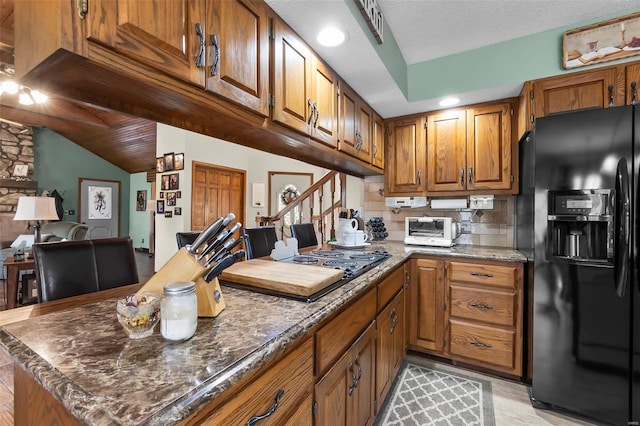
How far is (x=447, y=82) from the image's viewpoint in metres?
2.40

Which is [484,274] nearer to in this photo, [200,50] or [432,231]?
[432,231]

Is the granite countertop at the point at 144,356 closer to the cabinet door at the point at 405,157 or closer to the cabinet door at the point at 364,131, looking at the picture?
the cabinet door at the point at 364,131

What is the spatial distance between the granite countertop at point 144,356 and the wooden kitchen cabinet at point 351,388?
0.95 ft

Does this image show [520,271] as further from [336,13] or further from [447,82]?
[336,13]

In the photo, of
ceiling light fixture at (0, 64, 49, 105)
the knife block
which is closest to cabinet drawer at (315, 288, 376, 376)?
the knife block

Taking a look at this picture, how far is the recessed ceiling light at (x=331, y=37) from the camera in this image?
1.52 m

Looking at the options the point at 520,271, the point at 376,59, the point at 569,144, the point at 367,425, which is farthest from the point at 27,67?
the point at 520,271

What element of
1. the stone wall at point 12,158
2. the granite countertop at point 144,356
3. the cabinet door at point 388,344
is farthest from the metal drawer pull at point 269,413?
the stone wall at point 12,158

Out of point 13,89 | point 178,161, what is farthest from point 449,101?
point 13,89

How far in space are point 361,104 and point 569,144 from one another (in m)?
1.41

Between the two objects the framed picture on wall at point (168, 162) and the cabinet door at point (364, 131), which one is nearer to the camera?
the cabinet door at point (364, 131)

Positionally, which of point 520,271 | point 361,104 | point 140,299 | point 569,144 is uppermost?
point 361,104

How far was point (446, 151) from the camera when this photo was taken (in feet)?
8.64

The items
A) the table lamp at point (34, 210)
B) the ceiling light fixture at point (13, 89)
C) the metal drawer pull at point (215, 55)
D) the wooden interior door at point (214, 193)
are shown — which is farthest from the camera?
the wooden interior door at point (214, 193)
